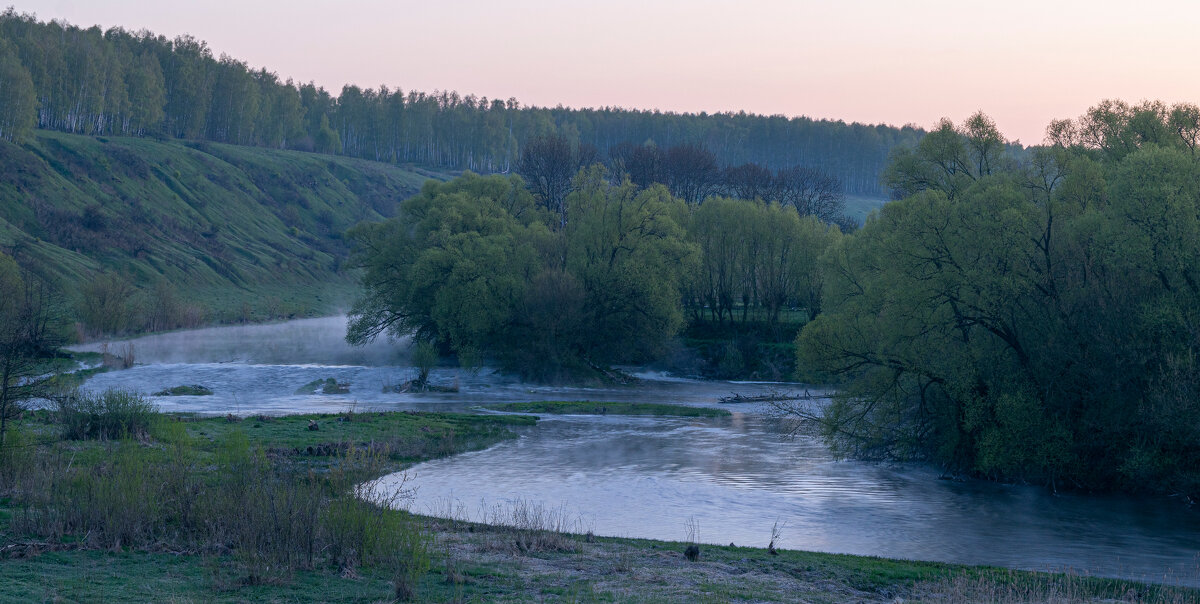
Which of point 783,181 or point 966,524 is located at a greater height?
point 783,181

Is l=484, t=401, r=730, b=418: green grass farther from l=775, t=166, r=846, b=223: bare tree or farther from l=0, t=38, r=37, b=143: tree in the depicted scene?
l=0, t=38, r=37, b=143: tree

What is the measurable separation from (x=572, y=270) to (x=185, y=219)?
227 ft

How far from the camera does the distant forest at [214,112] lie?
123688 mm

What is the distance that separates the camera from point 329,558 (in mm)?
15953

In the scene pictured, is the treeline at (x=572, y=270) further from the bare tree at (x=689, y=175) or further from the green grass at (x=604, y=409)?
the bare tree at (x=689, y=175)

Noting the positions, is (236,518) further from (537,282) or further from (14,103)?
(14,103)

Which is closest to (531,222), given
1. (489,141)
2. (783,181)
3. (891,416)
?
(783,181)

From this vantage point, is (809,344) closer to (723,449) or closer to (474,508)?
(723,449)

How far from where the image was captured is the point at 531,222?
7612 cm

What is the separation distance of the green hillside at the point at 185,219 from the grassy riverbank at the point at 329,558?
61864 mm

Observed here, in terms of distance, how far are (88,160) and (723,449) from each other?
10309 centimetres

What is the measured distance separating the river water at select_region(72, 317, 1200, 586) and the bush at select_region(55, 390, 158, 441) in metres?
8.58

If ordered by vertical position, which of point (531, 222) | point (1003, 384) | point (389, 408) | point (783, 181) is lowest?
point (389, 408)

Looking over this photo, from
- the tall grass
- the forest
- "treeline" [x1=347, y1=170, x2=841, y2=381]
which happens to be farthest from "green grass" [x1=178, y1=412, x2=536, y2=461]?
"treeline" [x1=347, y1=170, x2=841, y2=381]
